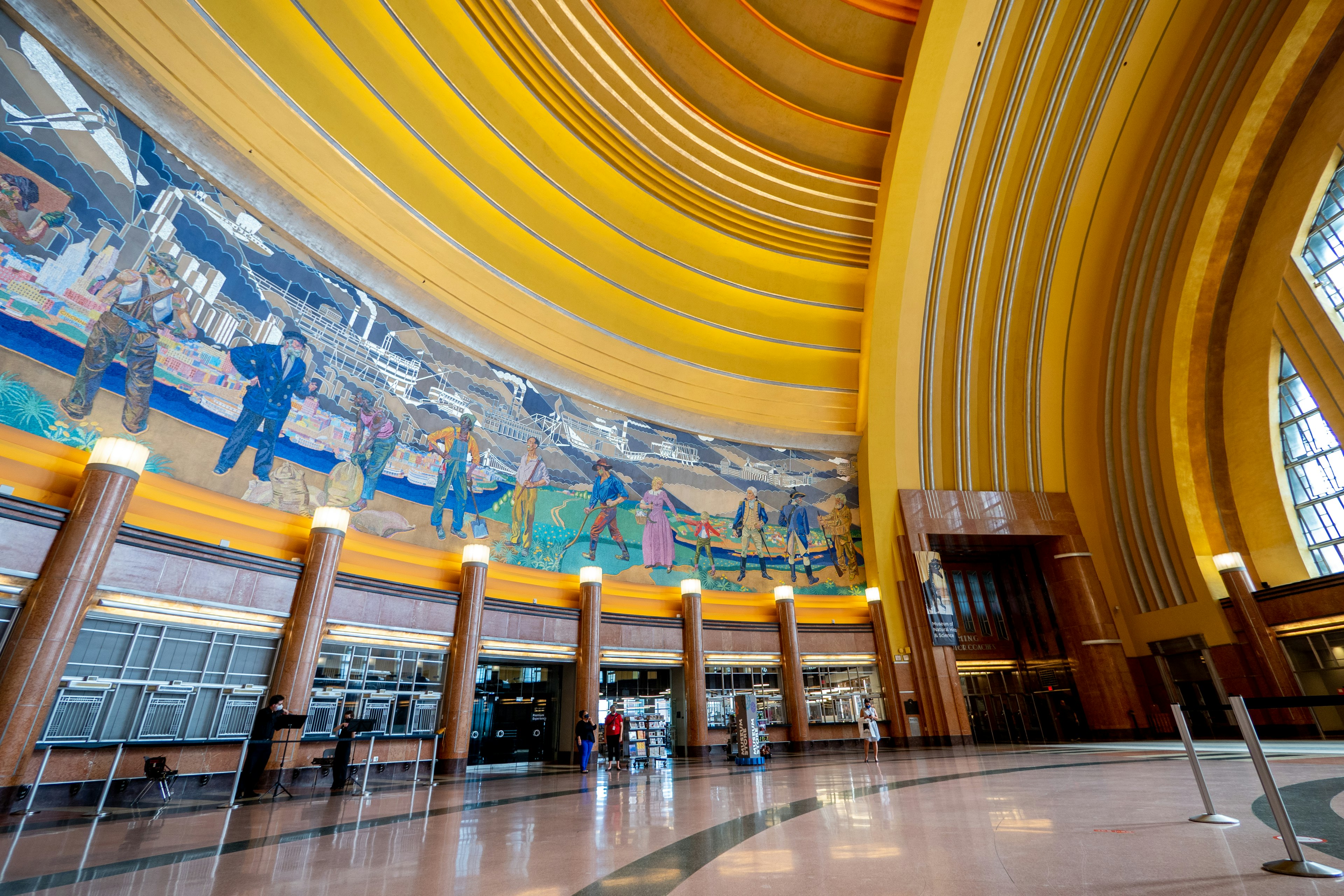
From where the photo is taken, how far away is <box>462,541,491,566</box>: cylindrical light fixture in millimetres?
11500

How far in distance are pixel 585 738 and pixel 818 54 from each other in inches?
674

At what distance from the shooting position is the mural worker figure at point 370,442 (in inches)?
423

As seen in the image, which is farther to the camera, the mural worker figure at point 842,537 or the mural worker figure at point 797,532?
the mural worker figure at point 842,537

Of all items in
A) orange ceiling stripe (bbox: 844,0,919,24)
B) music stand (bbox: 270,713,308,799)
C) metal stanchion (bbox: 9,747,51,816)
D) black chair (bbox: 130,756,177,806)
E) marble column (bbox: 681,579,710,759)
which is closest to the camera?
metal stanchion (bbox: 9,747,51,816)

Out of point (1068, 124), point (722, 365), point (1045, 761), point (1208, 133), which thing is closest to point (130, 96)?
point (722, 365)

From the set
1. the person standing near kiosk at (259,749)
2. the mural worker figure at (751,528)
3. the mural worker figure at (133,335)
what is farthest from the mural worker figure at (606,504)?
the mural worker figure at (133,335)

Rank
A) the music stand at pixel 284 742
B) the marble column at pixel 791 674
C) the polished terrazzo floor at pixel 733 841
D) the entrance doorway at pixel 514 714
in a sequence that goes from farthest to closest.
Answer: the marble column at pixel 791 674, the entrance doorway at pixel 514 714, the music stand at pixel 284 742, the polished terrazzo floor at pixel 733 841

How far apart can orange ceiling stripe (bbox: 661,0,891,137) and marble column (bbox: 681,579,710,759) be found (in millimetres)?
13036

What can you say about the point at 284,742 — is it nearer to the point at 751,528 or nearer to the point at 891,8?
the point at 751,528

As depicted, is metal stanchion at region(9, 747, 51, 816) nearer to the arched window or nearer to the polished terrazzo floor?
the polished terrazzo floor

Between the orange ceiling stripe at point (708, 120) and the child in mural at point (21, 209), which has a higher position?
the orange ceiling stripe at point (708, 120)

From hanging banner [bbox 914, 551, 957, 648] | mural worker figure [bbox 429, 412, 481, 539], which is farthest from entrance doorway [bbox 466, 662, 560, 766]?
hanging banner [bbox 914, 551, 957, 648]

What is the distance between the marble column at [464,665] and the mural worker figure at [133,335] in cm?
524

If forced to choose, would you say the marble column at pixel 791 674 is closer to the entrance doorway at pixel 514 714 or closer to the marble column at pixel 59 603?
the entrance doorway at pixel 514 714
